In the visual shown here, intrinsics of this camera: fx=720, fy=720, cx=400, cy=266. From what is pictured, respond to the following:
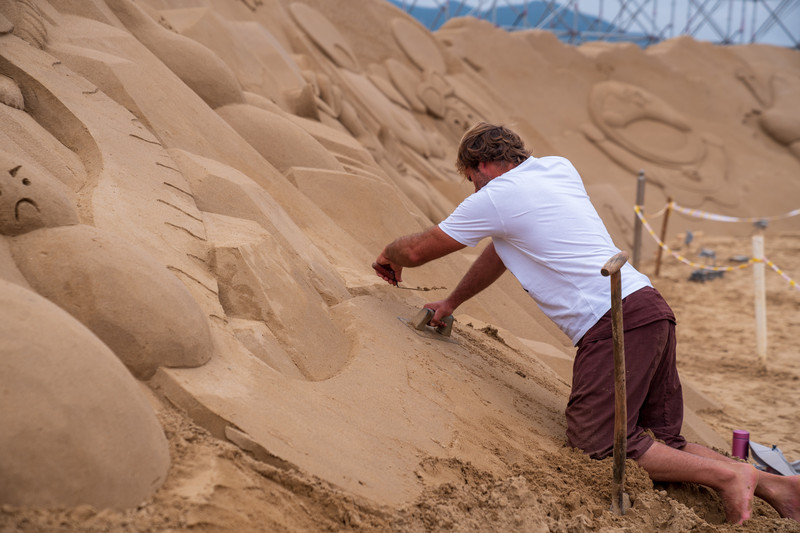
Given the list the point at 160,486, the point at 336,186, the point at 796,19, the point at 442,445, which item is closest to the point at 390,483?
the point at 442,445

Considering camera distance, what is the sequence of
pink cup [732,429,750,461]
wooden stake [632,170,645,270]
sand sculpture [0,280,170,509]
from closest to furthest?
sand sculpture [0,280,170,509], pink cup [732,429,750,461], wooden stake [632,170,645,270]

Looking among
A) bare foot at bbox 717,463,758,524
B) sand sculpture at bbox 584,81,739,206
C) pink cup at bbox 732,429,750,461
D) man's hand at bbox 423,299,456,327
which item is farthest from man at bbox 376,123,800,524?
sand sculpture at bbox 584,81,739,206

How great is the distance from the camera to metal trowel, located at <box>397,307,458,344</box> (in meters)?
2.39

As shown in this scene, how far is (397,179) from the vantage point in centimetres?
502

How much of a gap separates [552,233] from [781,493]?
94cm

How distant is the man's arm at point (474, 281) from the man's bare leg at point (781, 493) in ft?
3.25

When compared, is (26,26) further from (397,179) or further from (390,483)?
(397,179)

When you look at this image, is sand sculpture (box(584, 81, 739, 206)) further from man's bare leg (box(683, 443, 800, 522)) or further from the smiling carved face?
the smiling carved face

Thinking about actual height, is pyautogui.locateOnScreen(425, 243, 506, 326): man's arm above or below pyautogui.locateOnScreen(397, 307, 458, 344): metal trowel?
above

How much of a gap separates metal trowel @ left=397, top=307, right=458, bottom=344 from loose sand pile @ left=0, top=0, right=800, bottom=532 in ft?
0.20

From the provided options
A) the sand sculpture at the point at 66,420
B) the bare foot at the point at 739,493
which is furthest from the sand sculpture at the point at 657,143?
the sand sculpture at the point at 66,420

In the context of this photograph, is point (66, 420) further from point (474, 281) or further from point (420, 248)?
point (474, 281)

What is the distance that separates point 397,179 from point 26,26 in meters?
2.79

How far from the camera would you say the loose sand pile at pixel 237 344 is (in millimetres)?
1204
